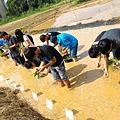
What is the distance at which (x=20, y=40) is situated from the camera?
284 inches

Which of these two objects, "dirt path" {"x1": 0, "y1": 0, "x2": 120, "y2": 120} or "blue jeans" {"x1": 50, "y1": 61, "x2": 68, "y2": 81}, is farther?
"blue jeans" {"x1": 50, "y1": 61, "x2": 68, "y2": 81}

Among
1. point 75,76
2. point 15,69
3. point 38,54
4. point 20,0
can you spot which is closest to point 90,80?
point 75,76

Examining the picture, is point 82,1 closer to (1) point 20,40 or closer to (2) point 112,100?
(1) point 20,40

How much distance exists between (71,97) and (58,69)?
0.74 m

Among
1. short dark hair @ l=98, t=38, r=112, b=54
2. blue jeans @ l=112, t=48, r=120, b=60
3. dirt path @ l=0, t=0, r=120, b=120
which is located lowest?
dirt path @ l=0, t=0, r=120, b=120

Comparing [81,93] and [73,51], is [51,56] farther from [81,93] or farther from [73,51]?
[73,51]

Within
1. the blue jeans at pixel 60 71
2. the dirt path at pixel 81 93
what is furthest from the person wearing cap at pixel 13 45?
the blue jeans at pixel 60 71

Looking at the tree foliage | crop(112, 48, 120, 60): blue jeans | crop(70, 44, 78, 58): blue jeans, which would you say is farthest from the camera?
the tree foliage

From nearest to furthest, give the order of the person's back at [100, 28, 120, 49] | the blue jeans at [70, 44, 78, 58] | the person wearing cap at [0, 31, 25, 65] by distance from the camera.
A: the person's back at [100, 28, 120, 49] → the blue jeans at [70, 44, 78, 58] → the person wearing cap at [0, 31, 25, 65]

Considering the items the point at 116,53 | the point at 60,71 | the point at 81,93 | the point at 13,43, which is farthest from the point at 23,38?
the point at 116,53

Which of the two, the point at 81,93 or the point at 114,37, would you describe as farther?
the point at 81,93

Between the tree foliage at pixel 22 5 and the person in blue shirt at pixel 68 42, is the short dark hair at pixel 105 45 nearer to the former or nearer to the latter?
the person in blue shirt at pixel 68 42

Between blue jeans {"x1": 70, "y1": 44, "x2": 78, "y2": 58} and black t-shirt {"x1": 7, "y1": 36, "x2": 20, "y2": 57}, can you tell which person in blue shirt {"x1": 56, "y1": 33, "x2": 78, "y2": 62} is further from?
black t-shirt {"x1": 7, "y1": 36, "x2": 20, "y2": 57}

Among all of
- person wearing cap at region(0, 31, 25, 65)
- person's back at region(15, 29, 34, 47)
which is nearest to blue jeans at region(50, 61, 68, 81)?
person's back at region(15, 29, 34, 47)
